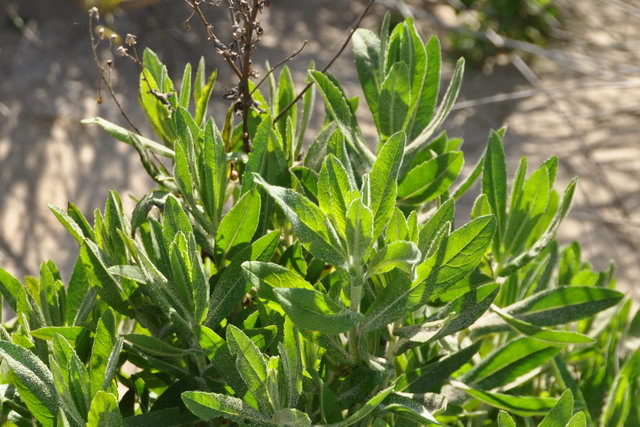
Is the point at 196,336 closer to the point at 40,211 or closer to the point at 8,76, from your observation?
the point at 40,211

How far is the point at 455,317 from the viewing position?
80cm

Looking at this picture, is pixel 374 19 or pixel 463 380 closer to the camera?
pixel 463 380

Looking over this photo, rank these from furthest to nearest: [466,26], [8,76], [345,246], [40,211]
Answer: [466,26]
[8,76]
[40,211]
[345,246]

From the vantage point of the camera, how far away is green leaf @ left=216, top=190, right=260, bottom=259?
2.60ft

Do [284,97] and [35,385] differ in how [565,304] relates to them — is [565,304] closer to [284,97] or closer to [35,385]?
[284,97]

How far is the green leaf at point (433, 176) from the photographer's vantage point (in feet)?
2.97

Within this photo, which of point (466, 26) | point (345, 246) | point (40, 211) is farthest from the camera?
point (466, 26)

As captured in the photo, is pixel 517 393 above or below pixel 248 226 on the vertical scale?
below

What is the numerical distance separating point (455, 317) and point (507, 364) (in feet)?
0.46

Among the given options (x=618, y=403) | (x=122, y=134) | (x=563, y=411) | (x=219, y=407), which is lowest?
(x=618, y=403)

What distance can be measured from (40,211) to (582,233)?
195 centimetres

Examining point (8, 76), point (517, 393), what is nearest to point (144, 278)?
point (517, 393)

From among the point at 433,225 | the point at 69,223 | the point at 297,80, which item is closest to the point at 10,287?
the point at 69,223

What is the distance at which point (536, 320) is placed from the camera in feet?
2.93
